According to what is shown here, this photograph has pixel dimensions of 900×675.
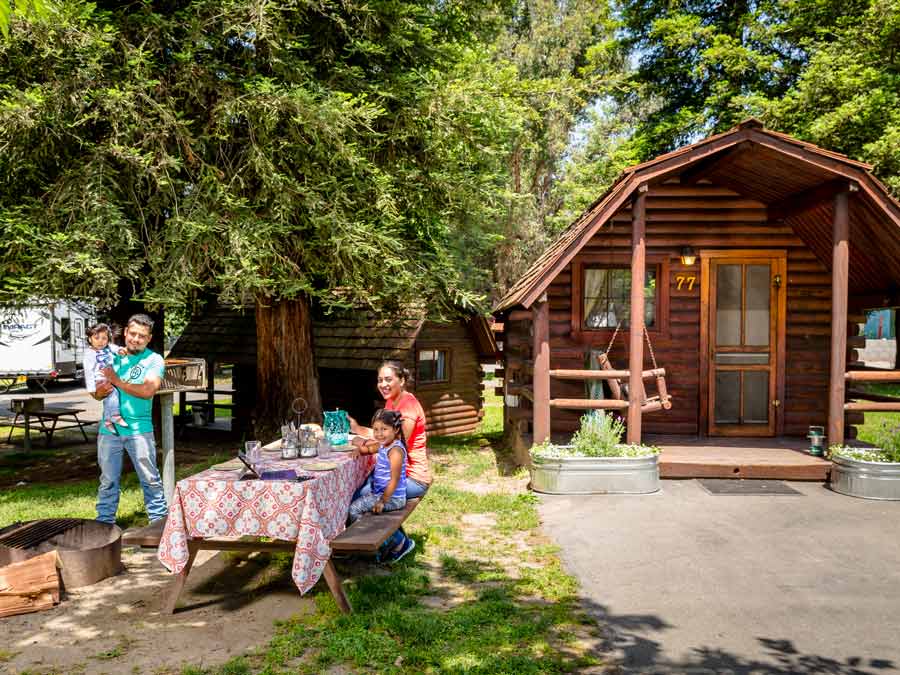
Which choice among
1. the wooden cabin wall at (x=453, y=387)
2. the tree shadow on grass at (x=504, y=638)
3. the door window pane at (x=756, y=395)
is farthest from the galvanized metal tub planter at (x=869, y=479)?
the wooden cabin wall at (x=453, y=387)

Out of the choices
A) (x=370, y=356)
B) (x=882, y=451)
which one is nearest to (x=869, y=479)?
(x=882, y=451)

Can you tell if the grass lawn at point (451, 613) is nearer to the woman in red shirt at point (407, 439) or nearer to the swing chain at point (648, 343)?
the woman in red shirt at point (407, 439)

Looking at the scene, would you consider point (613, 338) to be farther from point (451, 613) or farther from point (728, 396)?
point (451, 613)

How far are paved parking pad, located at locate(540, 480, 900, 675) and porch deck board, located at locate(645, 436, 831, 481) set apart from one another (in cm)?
33

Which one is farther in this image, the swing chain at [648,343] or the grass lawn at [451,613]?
the swing chain at [648,343]

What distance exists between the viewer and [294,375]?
11.5m

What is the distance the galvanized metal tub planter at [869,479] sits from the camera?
7.80m

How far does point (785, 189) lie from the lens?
9.54 metres

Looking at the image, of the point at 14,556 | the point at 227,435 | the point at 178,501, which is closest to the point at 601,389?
the point at 178,501

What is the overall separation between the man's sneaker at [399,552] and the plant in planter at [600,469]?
108 inches

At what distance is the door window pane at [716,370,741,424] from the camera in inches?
415

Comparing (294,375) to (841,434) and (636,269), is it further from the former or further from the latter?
(841,434)

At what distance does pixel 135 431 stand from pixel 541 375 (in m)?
5.13

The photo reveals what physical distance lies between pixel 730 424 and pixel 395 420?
7160 millimetres
